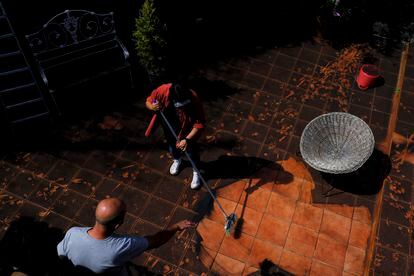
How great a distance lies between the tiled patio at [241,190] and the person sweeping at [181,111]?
1.12 m

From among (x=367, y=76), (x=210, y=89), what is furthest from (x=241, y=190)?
(x=367, y=76)

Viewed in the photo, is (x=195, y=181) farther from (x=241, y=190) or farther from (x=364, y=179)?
(x=364, y=179)

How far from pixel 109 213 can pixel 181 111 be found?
2208mm

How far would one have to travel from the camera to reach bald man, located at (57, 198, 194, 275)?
3.73 metres

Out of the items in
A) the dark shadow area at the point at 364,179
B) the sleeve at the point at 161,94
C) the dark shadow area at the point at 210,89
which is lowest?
the dark shadow area at the point at 364,179

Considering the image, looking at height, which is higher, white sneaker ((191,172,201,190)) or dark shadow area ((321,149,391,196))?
white sneaker ((191,172,201,190))

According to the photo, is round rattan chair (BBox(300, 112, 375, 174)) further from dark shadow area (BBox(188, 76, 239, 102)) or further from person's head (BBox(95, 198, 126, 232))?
person's head (BBox(95, 198, 126, 232))

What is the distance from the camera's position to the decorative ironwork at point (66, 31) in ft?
21.7

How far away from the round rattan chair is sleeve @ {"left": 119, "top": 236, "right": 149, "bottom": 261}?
330 centimetres

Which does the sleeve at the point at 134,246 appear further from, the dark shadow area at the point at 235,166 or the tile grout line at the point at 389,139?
the tile grout line at the point at 389,139

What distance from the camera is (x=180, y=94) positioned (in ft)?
17.2

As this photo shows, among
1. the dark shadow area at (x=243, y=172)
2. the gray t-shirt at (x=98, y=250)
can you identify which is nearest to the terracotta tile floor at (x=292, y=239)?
the dark shadow area at (x=243, y=172)

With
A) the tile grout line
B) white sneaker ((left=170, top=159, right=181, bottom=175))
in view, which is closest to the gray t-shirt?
white sneaker ((left=170, top=159, right=181, bottom=175))

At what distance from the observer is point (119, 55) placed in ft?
27.3
